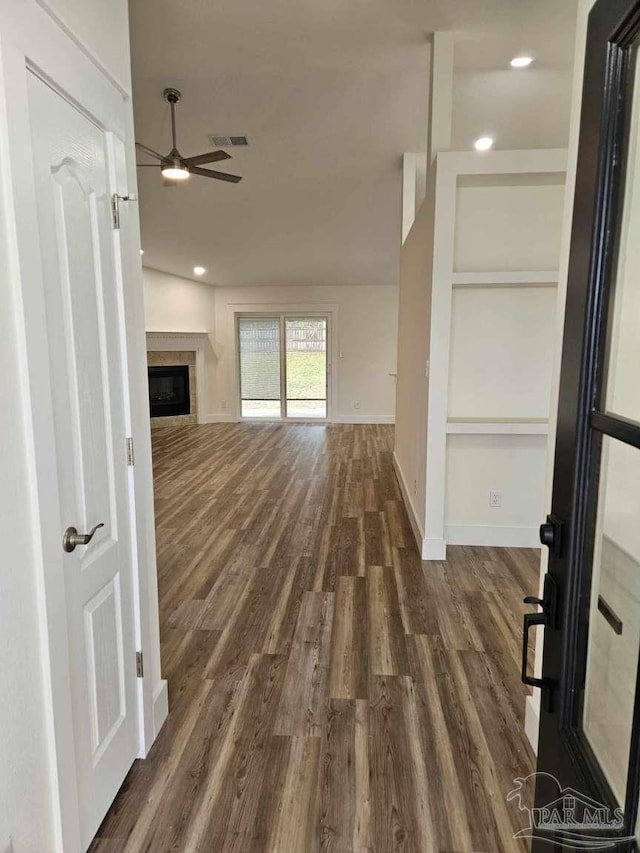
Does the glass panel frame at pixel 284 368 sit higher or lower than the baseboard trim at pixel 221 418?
higher

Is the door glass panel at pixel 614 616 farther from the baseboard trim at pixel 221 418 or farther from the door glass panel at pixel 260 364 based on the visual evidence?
the baseboard trim at pixel 221 418

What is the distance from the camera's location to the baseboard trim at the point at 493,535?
144 inches

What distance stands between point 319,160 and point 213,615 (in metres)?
3.97

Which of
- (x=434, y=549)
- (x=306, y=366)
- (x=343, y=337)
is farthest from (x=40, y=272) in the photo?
(x=306, y=366)

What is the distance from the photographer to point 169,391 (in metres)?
8.98

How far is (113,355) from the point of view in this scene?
156 cm

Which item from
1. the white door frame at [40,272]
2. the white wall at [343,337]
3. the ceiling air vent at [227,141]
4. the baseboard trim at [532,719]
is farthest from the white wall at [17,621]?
the white wall at [343,337]

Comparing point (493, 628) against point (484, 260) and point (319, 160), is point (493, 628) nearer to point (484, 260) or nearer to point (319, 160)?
point (484, 260)

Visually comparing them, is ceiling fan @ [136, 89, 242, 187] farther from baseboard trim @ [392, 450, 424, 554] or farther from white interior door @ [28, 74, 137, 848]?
baseboard trim @ [392, 450, 424, 554]

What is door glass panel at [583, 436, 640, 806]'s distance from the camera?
0.78 meters

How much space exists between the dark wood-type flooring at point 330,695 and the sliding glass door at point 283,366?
5498 millimetres

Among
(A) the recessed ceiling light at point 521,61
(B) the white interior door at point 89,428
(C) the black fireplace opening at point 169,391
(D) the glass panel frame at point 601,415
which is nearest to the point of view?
(D) the glass panel frame at point 601,415

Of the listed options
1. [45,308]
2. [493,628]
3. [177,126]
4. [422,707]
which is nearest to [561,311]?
[45,308]

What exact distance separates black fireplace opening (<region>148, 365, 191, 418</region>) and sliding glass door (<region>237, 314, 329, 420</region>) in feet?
3.55
